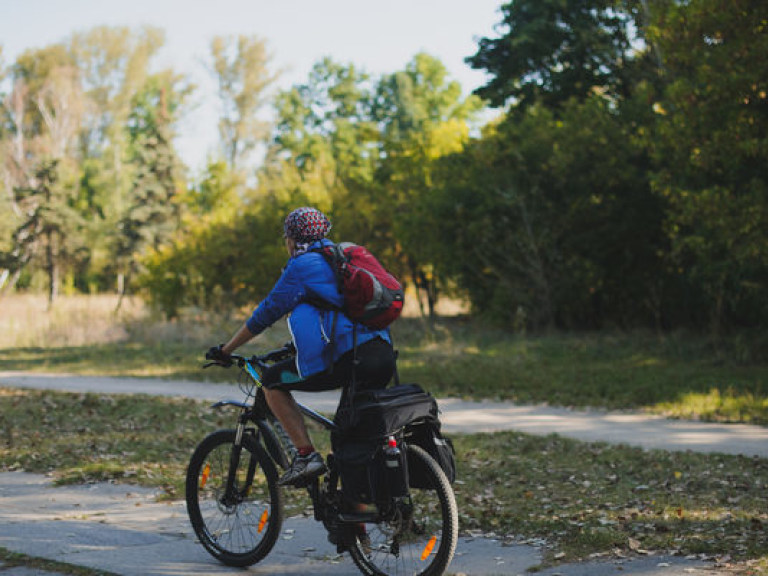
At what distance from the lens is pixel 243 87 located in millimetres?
57938

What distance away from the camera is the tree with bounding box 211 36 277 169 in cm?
5781

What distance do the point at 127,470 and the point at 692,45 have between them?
36.7ft

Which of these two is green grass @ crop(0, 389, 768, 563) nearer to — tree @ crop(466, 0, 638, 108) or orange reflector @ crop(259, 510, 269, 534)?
orange reflector @ crop(259, 510, 269, 534)

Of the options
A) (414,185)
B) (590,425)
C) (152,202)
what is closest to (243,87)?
(152,202)

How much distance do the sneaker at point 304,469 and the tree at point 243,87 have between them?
53900mm

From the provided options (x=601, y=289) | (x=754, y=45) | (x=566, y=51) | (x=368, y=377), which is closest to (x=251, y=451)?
(x=368, y=377)

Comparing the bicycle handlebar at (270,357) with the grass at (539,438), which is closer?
the bicycle handlebar at (270,357)

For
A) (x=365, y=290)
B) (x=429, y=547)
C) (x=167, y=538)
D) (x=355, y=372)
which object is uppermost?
(x=365, y=290)

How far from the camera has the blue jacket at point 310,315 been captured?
5.01 m

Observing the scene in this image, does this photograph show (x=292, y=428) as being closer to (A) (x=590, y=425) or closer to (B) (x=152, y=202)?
(A) (x=590, y=425)

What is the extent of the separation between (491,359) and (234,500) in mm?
12035

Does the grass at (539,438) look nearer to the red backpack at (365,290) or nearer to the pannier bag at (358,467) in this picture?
the pannier bag at (358,467)

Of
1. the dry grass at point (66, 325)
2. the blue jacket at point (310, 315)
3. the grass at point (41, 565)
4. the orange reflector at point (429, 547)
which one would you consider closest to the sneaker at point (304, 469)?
the blue jacket at point (310, 315)

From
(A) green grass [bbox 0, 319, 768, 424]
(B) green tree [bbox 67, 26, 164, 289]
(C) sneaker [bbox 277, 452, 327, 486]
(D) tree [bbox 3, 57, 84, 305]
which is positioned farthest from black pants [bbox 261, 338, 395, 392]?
(B) green tree [bbox 67, 26, 164, 289]
